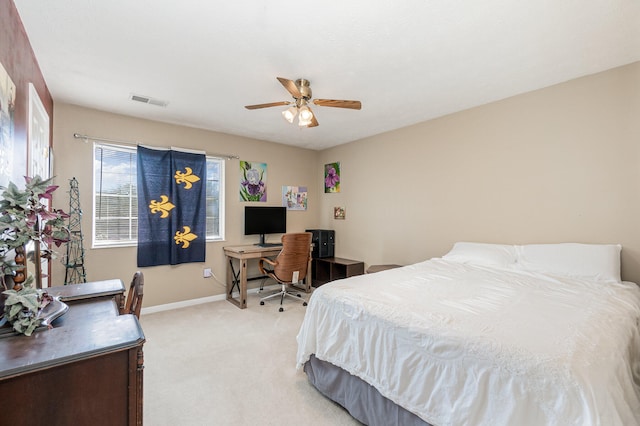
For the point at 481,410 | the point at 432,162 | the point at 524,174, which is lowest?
the point at 481,410

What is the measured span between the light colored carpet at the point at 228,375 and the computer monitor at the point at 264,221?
1.33 m

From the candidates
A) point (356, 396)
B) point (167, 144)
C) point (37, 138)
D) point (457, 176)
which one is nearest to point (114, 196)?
point (167, 144)

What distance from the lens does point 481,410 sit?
1.20m

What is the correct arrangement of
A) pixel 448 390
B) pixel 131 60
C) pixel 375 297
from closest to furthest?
pixel 448 390
pixel 375 297
pixel 131 60

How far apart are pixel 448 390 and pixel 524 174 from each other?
2.47 meters

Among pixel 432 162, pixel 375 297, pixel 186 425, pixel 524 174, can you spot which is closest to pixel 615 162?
pixel 524 174

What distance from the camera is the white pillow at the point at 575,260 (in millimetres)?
2219

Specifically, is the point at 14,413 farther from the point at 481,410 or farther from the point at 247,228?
the point at 247,228

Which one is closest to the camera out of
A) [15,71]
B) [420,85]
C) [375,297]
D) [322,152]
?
[15,71]

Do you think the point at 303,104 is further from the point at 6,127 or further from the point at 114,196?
the point at 114,196

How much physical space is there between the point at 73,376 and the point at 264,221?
3545mm

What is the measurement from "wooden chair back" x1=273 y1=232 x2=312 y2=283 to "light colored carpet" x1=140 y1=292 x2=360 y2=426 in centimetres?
55

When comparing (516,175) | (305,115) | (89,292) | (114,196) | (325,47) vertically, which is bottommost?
(89,292)

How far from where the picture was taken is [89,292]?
1.77 metres
